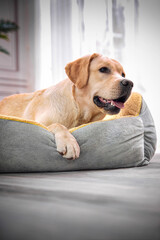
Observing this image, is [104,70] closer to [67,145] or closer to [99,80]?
[99,80]

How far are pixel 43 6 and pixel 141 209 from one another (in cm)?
341

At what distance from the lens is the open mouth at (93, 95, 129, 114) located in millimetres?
1614

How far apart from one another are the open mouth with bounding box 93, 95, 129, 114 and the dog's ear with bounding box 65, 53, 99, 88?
0.44 feet

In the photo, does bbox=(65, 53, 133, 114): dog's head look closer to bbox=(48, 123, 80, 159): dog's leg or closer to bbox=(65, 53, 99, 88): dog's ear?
bbox=(65, 53, 99, 88): dog's ear

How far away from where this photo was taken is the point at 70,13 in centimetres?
337

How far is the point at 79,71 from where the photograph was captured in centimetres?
166

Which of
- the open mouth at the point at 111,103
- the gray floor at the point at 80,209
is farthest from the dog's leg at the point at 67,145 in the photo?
the open mouth at the point at 111,103

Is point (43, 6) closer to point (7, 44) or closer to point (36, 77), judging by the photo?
point (7, 44)

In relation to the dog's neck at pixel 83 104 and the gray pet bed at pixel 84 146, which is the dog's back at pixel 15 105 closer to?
the dog's neck at pixel 83 104

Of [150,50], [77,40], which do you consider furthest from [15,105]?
[150,50]

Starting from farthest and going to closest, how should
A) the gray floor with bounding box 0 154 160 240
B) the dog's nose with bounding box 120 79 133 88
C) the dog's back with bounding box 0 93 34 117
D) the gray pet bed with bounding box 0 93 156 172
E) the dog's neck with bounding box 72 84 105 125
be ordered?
the dog's back with bounding box 0 93 34 117 → the dog's neck with bounding box 72 84 105 125 → the dog's nose with bounding box 120 79 133 88 → the gray pet bed with bounding box 0 93 156 172 → the gray floor with bounding box 0 154 160 240

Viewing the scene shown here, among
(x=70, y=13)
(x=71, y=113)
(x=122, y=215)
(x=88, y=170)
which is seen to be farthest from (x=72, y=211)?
(x=70, y=13)

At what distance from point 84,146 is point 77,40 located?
7.51 feet

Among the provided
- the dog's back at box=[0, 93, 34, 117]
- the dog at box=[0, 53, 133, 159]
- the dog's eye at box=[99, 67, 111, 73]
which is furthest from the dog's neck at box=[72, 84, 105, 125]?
the dog's back at box=[0, 93, 34, 117]
